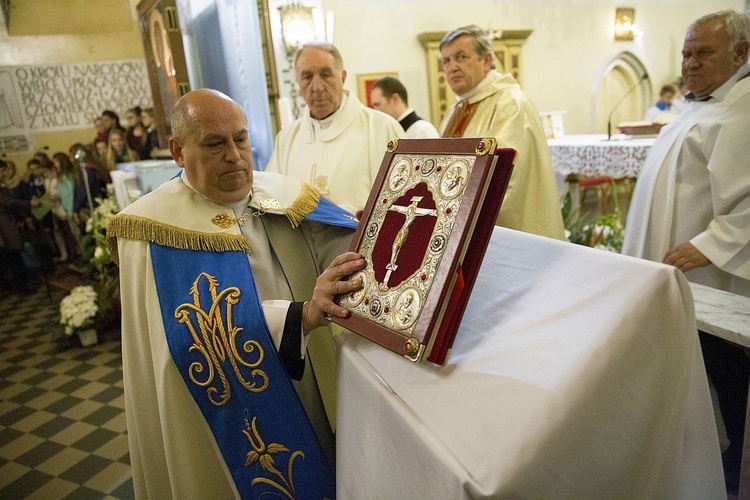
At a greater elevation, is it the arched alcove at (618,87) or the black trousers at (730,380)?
the arched alcove at (618,87)

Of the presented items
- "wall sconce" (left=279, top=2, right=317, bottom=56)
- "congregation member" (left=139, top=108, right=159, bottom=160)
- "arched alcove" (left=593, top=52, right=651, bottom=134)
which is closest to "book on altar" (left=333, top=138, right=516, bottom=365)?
"wall sconce" (left=279, top=2, right=317, bottom=56)

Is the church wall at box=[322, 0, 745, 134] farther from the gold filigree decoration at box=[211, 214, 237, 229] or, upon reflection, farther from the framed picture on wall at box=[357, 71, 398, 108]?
the gold filigree decoration at box=[211, 214, 237, 229]

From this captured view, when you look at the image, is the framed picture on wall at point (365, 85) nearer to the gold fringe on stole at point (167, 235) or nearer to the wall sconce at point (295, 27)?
the wall sconce at point (295, 27)

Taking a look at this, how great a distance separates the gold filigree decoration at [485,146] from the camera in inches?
38.8

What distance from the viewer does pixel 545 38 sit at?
1014 centimetres

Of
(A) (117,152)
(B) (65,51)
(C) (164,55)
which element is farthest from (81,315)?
(B) (65,51)

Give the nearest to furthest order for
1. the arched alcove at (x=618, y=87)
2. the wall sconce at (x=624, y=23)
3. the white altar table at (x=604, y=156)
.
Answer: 1. the white altar table at (x=604, y=156)
2. the wall sconce at (x=624, y=23)
3. the arched alcove at (x=618, y=87)

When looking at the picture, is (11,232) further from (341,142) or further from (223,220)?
(223,220)

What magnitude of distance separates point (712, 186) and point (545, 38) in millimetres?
9009

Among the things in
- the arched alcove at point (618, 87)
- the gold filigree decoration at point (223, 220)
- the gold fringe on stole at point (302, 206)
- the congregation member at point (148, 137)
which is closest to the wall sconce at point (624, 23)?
the arched alcove at point (618, 87)

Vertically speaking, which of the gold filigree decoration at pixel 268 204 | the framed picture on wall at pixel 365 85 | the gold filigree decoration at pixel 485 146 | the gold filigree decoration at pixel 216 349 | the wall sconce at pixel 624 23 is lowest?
the gold filigree decoration at pixel 216 349

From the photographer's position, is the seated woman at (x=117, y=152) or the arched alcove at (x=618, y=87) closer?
the seated woman at (x=117, y=152)

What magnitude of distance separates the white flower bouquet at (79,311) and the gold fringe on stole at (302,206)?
168 inches

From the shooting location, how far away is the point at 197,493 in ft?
5.19
